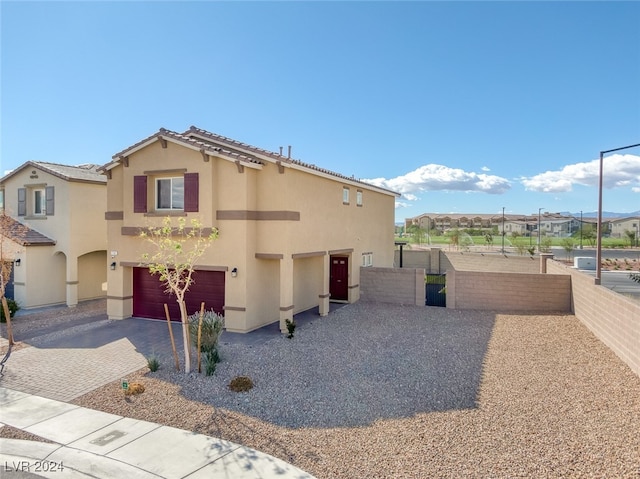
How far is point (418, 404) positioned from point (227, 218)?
30.0ft

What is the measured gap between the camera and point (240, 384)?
9.34 meters

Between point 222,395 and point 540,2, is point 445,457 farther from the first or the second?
point 540,2

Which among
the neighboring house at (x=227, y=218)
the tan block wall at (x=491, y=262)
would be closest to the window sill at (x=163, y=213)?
the neighboring house at (x=227, y=218)

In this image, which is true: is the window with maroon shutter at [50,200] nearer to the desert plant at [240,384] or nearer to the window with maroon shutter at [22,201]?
the window with maroon shutter at [22,201]

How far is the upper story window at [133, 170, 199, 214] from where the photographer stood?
15.2 meters

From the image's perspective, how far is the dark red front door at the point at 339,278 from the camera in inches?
781

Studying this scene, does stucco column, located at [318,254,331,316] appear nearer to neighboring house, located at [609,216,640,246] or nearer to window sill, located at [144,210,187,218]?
window sill, located at [144,210,187,218]

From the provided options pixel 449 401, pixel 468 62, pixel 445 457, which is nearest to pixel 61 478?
pixel 445 457

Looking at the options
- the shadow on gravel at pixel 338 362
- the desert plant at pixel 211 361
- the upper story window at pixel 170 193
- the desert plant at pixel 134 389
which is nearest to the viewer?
the shadow on gravel at pixel 338 362

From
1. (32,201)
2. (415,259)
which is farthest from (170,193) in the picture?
(415,259)

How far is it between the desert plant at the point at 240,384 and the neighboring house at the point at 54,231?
14192 millimetres

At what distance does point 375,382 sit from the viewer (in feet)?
31.9

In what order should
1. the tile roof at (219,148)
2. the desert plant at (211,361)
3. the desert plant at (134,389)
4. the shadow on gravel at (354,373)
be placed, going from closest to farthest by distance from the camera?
the shadow on gravel at (354,373), the desert plant at (134,389), the desert plant at (211,361), the tile roof at (219,148)

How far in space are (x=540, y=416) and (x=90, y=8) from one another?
16.8 metres
